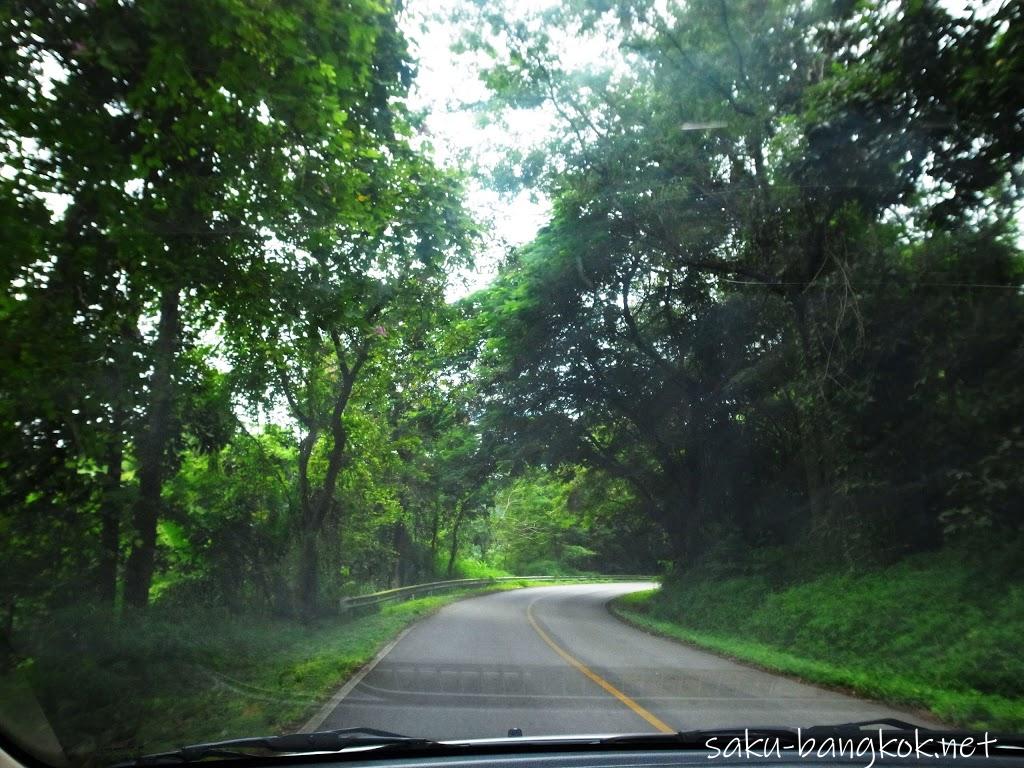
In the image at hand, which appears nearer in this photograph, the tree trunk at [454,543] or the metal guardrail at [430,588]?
the metal guardrail at [430,588]

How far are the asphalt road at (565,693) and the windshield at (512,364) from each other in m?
0.10

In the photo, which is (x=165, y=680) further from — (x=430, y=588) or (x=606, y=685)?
(x=430, y=588)

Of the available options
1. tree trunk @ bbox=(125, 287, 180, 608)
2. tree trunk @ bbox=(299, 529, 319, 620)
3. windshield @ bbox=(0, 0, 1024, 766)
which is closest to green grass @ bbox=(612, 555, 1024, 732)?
windshield @ bbox=(0, 0, 1024, 766)

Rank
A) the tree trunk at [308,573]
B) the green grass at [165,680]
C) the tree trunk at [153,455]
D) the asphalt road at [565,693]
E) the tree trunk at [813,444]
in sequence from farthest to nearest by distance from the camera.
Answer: the tree trunk at [308,573]
the tree trunk at [813,444]
the tree trunk at [153,455]
the asphalt road at [565,693]
the green grass at [165,680]

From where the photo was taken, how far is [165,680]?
856 centimetres

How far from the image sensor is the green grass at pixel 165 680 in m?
6.49

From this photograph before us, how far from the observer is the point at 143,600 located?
39.7 ft

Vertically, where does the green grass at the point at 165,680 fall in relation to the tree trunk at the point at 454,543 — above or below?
below

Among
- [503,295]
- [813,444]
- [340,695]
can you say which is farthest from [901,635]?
[503,295]

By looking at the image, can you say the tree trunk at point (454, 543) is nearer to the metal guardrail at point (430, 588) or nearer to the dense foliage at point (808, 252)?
the metal guardrail at point (430, 588)

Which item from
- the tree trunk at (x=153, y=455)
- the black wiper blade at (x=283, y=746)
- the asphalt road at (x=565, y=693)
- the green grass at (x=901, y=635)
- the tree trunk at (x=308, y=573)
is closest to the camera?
the black wiper blade at (x=283, y=746)

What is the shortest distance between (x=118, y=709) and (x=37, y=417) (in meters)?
2.99

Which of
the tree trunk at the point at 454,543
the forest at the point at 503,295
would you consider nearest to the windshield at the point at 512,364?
the forest at the point at 503,295

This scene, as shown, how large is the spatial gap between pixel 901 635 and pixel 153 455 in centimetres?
1168
